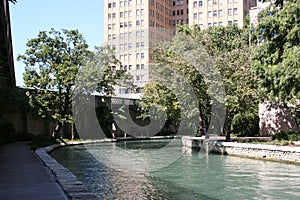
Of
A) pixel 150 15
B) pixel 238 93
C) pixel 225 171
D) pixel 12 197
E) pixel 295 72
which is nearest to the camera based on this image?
pixel 12 197

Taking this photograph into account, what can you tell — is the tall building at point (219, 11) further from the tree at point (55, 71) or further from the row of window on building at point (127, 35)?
the tree at point (55, 71)

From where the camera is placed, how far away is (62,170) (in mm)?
10578

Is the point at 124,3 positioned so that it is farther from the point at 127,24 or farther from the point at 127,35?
the point at 127,35

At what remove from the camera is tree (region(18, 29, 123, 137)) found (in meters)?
27.6

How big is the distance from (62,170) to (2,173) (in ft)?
5.40

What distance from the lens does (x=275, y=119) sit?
25375 mm

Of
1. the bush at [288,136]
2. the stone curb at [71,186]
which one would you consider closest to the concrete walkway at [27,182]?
the stone curb at [71,186]

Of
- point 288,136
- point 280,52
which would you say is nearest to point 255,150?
point 288,136

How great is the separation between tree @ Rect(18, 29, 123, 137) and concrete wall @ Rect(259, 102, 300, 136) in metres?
12.6

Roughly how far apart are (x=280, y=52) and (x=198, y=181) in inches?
276

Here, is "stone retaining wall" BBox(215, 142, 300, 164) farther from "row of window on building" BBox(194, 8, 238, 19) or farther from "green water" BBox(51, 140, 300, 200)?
"row of window on building" BBox(194, 8, 238, 19)

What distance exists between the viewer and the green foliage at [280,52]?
13.0m

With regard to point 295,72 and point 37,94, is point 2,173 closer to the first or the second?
point 295,72

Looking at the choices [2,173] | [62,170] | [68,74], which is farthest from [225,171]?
[68,74]
